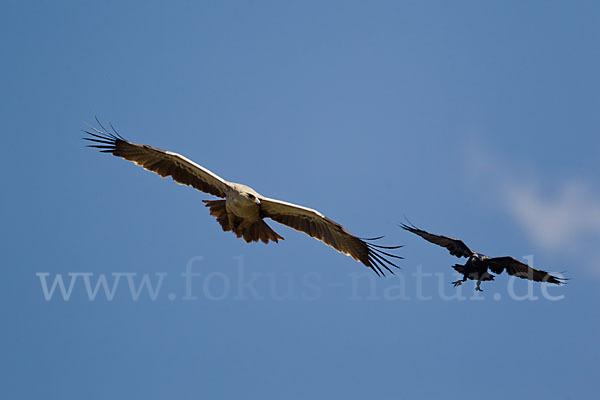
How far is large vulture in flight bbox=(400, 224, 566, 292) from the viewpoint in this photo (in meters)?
14.5

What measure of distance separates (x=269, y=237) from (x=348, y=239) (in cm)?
132

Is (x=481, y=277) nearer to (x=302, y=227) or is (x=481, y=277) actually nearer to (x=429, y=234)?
(x=429, y=234)

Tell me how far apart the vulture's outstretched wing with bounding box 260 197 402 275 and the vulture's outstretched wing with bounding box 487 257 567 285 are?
2009 millimetres

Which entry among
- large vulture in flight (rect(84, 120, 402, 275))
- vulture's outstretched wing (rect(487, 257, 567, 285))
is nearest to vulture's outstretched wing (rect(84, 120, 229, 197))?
large vulture in flight (rect(84, 120, 402, 275))

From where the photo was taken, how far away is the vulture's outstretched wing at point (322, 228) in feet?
45.9

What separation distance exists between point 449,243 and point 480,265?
0.70 metres

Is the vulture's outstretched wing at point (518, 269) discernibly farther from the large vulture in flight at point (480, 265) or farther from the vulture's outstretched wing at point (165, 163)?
the vulture's outstretched wing at point (165, 163)

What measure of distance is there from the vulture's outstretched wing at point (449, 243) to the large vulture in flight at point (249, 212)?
1465mm

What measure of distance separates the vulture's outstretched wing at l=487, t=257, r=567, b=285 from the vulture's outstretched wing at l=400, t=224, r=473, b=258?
1.56ft

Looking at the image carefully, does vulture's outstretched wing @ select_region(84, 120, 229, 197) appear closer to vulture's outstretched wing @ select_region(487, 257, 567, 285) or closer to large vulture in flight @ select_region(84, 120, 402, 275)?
large vulture in flight @ select_region(84, 120, 402, 275)

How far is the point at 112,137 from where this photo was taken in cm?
1483

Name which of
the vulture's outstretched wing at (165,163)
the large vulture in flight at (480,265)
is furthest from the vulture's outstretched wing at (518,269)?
the vulture's outstretched wing at (165,163)

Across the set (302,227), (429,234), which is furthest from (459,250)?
(302,227)

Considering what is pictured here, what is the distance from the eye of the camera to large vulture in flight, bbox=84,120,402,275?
13930 mm
